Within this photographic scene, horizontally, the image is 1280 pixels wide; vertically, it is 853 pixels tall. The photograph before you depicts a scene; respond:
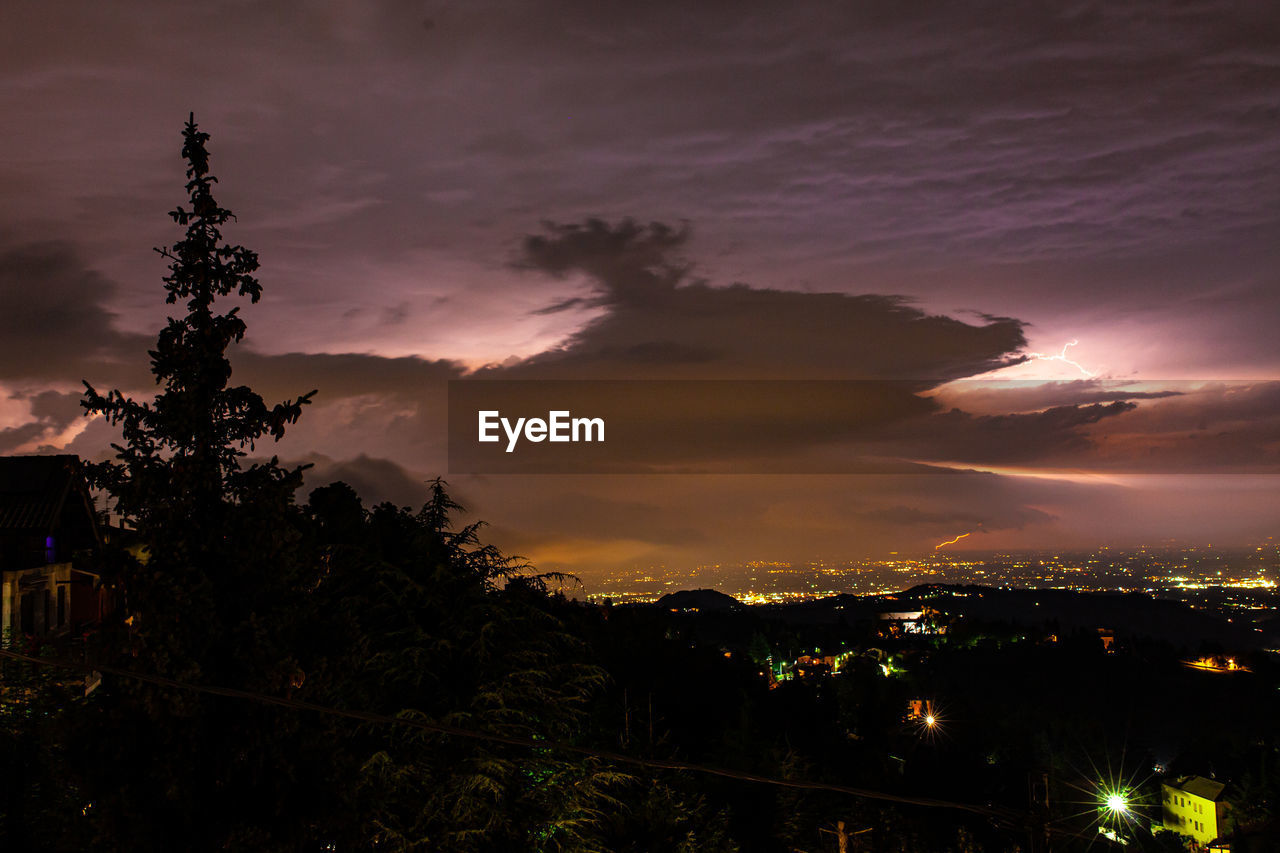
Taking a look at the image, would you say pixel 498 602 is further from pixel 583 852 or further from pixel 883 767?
pixel 883 767

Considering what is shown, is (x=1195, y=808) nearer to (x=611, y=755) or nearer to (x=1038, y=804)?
(x=1038, y=804)

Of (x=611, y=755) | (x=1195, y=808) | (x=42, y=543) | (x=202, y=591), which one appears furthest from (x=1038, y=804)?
(x=1195, y=808)

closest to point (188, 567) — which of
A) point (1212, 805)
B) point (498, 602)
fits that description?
point (498, 602)

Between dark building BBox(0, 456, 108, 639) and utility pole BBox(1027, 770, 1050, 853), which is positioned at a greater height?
dark building BBox(0, 456, 108, 639)

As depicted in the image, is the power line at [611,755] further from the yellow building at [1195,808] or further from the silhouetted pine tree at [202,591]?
the yellow building at [1195,808]

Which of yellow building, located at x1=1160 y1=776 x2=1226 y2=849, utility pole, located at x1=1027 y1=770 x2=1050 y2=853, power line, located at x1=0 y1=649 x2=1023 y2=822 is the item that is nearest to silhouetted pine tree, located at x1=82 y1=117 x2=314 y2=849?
power line, located at x1=0 y1=649 x2=1023 y2=822

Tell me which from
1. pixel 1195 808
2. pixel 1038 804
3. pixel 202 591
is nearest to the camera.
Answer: pixel 1038 804

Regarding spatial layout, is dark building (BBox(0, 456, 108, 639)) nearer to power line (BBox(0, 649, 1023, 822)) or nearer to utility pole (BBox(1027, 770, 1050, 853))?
power line (BBox(0, 649, 1023, 822))

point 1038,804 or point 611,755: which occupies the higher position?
point 611,755
